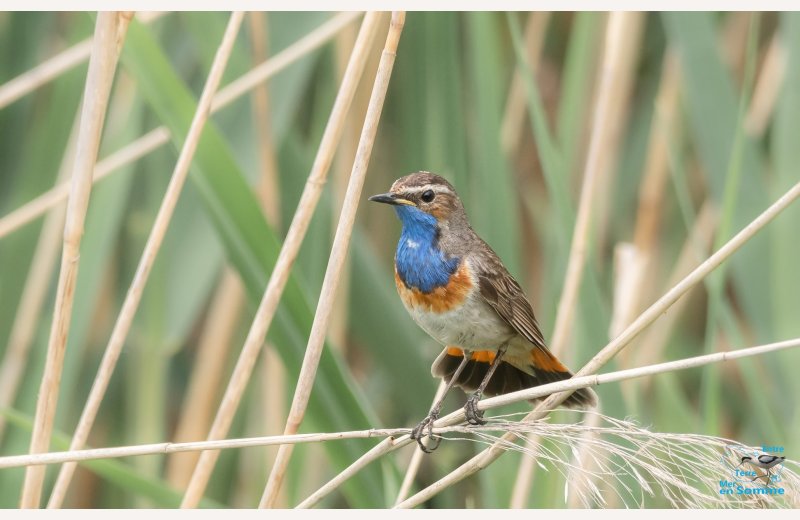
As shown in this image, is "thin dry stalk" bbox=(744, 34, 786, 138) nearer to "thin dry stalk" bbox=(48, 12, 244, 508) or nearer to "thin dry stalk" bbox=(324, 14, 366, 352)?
"thin dry stalk" bbox=(324, 14, 366, 352)

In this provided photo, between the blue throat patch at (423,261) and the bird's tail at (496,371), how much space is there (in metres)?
0.21

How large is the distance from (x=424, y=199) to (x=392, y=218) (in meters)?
0.64

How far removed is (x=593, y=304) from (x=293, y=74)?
104 cm

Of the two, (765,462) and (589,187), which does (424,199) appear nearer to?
(589,187)

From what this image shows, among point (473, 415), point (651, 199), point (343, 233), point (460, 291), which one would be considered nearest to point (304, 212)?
point (343, 233)

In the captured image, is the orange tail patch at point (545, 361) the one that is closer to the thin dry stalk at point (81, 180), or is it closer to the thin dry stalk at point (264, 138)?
the thin dry stalk at point (264, 138)

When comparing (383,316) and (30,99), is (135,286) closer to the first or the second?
(383,316)

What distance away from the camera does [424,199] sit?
2.33 metres

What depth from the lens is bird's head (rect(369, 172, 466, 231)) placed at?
2311mm

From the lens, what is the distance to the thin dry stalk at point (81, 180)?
2111 millimetres

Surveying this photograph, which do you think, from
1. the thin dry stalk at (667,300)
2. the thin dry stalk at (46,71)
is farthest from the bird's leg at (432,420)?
the thin dry stalk at (46,71)

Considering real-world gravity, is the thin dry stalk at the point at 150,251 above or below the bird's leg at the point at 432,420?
above

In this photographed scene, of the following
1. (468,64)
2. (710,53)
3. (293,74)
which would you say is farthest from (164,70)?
(710,53)

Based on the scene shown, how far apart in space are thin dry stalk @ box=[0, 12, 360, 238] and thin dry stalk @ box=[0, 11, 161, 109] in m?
0.26
